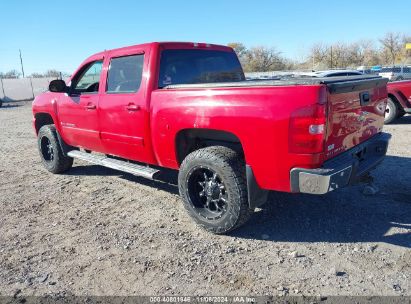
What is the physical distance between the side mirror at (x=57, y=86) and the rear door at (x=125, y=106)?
92cm

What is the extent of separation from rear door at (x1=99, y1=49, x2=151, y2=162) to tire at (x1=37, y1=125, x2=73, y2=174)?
5.10 feet

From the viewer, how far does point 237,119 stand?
10.9 feet

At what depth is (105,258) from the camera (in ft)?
11.3

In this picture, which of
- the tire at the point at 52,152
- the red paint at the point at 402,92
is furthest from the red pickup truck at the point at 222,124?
the red paint at the point at 402,92

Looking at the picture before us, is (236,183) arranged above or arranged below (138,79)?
below

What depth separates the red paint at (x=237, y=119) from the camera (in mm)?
3010

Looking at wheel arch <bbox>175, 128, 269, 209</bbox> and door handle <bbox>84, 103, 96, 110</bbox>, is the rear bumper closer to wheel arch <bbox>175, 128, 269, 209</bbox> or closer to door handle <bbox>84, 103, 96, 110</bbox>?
wheel arch <bbox>175, 128, 269, 209</bbox>

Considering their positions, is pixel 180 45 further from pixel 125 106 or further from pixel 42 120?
pixel 42 120

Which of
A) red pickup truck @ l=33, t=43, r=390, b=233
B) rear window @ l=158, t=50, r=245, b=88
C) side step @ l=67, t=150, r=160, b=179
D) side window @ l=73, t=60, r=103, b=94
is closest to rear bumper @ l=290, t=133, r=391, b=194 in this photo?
red pickup truck @ l=33, t=43, r=390, b=233

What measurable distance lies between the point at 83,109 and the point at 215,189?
2.55 metres

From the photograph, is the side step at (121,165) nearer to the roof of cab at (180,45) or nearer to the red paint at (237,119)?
the red paint at (237,119)

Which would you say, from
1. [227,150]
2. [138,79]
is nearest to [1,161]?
[138,79]

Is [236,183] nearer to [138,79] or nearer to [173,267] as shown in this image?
[173,267]

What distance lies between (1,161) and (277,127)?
674cm
